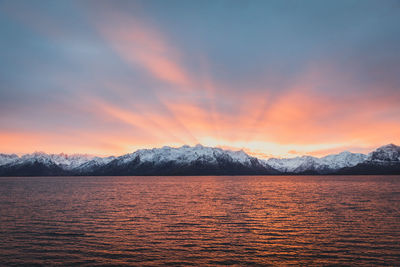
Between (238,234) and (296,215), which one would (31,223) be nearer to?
(238,234)

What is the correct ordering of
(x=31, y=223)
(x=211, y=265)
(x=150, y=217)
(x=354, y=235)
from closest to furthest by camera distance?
(x=211, y=265), (x=354, y=235), (x=31, y=223), (x=150, y=217)

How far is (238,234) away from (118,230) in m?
16.8

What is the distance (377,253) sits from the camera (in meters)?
29.0

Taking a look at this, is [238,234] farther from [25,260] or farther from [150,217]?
[25,260]

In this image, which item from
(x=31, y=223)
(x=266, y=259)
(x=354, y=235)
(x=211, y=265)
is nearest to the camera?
(x=211, y=265)

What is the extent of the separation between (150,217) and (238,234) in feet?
63.8

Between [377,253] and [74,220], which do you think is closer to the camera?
[377,253]

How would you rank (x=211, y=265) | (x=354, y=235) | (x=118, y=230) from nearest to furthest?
(x=211, y=265), (x=354, y=235), (x=118, y=230)

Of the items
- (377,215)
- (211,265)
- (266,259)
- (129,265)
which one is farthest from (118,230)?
(377,215)

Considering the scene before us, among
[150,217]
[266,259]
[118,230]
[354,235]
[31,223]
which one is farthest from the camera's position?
[150,217]

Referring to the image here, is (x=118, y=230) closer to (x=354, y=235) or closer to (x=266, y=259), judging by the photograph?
(x=266, y=259)

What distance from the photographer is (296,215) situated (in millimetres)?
53094

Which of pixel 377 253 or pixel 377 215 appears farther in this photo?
pixel 377 215

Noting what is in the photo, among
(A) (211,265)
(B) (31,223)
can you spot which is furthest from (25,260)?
(B) (31,223)
